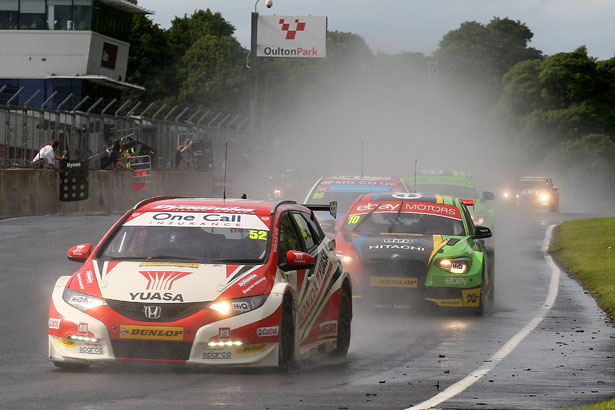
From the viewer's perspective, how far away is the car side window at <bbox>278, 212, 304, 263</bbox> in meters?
10.4

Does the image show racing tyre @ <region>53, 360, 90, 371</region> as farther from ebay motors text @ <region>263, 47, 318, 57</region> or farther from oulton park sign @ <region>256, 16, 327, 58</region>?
ebay motors text @ <region>263, 47, 318, 57</region>

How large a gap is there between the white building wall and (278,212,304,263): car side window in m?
62.7

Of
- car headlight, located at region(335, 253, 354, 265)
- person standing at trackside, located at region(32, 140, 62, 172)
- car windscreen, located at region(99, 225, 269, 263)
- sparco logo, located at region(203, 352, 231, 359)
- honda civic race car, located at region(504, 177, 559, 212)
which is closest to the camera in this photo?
Answer: sparco logo, located at region(203, 352, 231, 359)

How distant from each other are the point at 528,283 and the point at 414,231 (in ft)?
17.8

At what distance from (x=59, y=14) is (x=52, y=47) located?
1840mm

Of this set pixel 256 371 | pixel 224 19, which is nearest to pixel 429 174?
pixel 256 371

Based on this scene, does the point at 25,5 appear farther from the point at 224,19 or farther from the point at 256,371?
the point at 256,371

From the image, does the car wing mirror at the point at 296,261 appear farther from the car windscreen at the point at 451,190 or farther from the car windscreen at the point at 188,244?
the car windscreen at the point at 451,190

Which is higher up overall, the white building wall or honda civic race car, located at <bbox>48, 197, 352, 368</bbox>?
the white building wall

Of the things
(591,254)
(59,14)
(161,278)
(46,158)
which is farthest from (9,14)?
(161,278)

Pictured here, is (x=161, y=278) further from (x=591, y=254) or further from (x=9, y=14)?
(x=9, y=14)

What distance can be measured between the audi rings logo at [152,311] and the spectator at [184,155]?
119 ft

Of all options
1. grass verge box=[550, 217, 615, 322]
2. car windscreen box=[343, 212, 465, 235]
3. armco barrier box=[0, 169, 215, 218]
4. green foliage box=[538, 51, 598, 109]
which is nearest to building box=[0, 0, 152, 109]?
armco barrier box=[0, 169, 215, 218]

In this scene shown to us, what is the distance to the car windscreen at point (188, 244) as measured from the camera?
10203 millimetres
